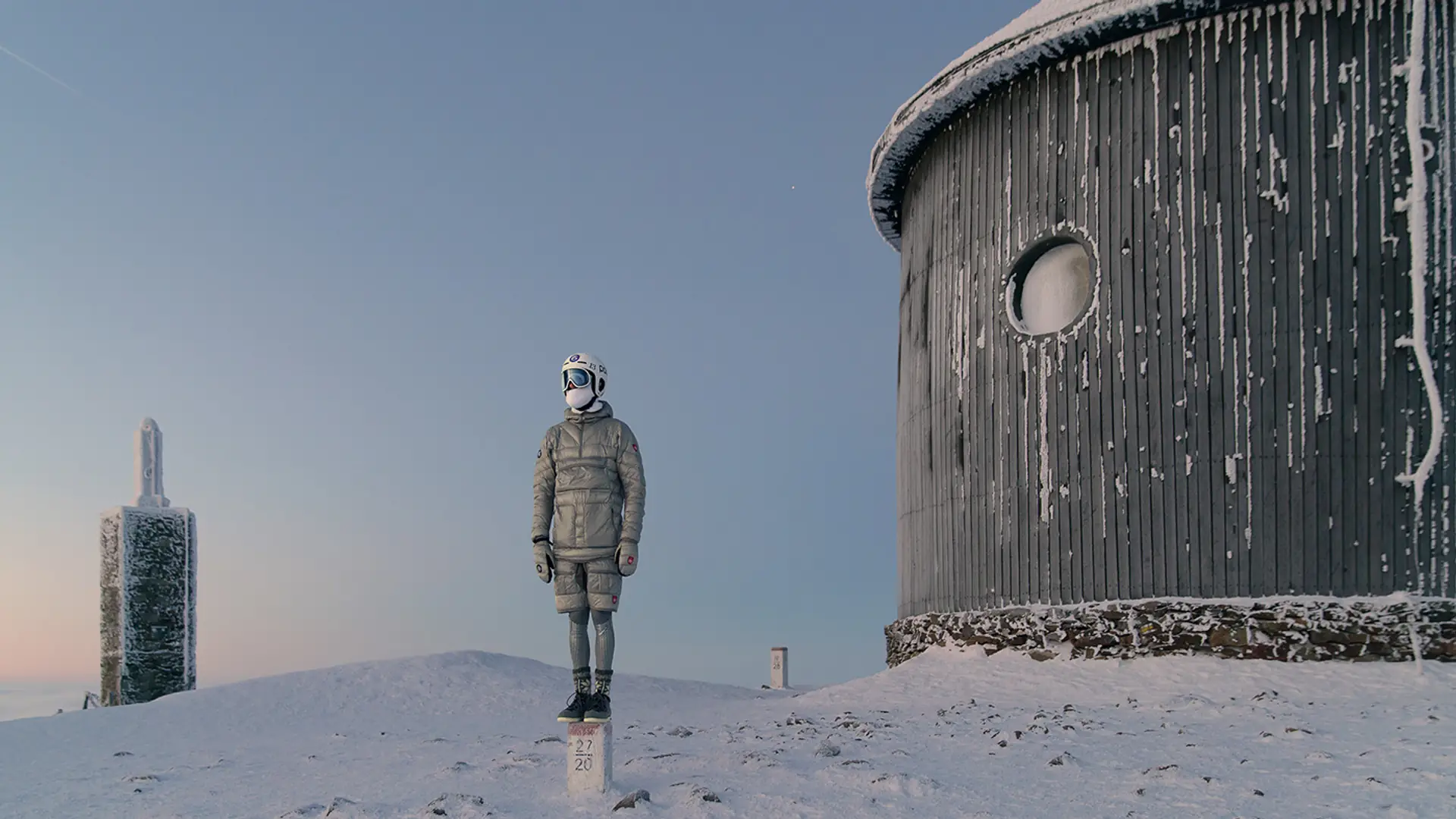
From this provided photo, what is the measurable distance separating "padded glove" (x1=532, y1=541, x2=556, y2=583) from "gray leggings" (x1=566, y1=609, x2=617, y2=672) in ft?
0.95

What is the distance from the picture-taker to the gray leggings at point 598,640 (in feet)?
24.4

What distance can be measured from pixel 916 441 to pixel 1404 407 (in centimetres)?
569

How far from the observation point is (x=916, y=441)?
15008 mm

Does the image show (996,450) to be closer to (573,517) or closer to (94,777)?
(573,517)

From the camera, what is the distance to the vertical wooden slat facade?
1080 centimetres

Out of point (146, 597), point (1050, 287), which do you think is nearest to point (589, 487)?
point (1050, 287)

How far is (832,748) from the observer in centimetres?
795

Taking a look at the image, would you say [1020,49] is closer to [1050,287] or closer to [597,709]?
[1050,287]

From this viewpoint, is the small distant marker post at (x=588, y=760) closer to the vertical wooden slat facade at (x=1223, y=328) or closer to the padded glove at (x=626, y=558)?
the padded glove at (x=626, y=558)

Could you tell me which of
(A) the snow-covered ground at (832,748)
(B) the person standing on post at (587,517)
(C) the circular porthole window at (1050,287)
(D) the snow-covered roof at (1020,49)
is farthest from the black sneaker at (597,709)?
(D) the snow-covered roof at (1020,49)

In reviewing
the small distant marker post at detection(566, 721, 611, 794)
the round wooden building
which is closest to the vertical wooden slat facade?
the round wooden building

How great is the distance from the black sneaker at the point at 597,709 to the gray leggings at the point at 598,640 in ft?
0.66

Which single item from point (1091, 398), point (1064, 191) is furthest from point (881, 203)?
point (1091, 398)

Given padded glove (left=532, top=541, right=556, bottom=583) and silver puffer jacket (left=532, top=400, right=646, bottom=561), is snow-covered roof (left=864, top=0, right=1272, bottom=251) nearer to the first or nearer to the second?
silver puffer jacket (left=532, top=400, right=646, bottom=561)
